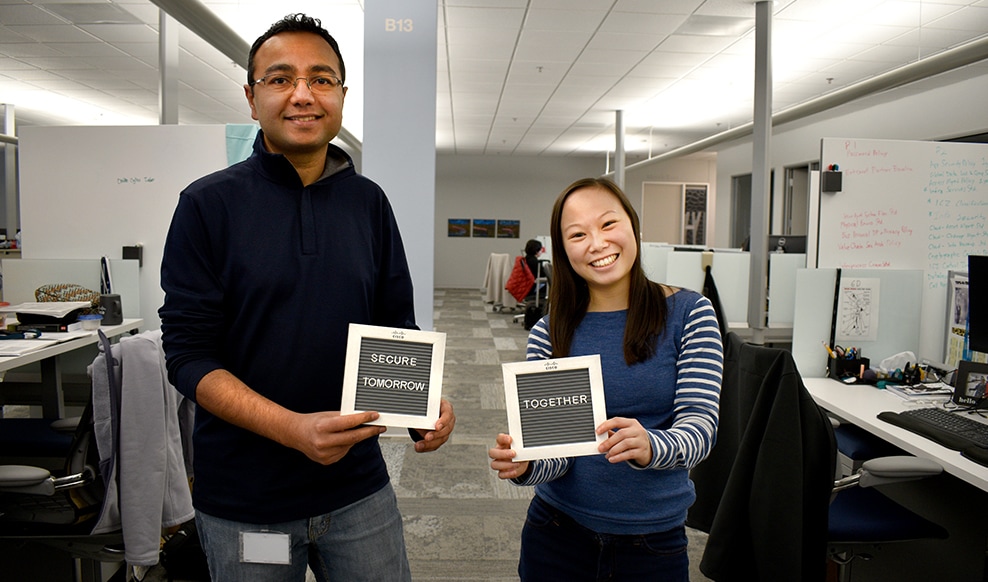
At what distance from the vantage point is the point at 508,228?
14.3 meters

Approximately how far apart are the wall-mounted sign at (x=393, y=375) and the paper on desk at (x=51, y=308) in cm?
289

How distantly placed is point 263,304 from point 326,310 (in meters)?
0.10

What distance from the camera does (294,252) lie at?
105 centimetres

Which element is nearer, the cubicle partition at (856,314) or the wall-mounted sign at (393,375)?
the wall-mounted sign at (393,375)

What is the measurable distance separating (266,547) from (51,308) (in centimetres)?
288

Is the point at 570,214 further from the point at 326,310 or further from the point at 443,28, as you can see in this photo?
the point at 443,28

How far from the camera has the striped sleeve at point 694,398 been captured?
1.06 metres

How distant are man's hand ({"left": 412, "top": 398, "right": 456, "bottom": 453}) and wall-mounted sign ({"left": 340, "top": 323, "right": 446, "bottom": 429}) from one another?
0.03 m

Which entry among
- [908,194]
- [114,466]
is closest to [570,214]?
[114,466]

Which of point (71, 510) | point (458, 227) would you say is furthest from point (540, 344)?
point (458, 227)

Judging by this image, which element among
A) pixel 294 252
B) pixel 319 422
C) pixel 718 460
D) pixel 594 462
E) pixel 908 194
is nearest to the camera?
pixel 319 422

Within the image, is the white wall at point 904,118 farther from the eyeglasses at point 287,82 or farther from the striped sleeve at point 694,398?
the eyeglasses at point 287,82

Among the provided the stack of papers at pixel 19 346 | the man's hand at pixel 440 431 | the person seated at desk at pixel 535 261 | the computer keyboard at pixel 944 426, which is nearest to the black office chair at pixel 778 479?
the computer keyboard at pixel 944 426

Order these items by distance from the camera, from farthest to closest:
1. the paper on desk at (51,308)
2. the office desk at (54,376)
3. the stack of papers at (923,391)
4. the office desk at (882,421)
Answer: the paper on desk at (51,308) → the office desk at (54,376) → the stack of papers at (923,391) → the office desk at (882,421)
